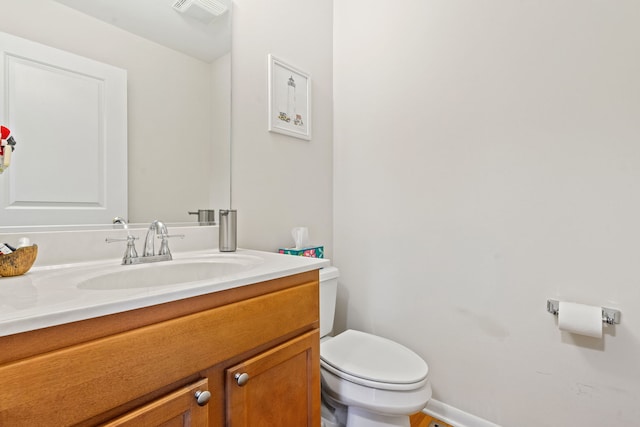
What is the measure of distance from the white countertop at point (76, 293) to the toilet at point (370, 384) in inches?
19.0

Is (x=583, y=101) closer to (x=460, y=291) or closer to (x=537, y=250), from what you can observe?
(x=537, y=250)

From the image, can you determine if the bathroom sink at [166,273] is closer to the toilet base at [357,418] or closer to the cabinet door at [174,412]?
the cabinet door at [174,412]

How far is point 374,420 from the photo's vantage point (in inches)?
43.3

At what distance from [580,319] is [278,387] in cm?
105

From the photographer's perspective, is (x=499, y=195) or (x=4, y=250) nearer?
(x=4, y=250)

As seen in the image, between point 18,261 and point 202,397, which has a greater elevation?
point 18,261

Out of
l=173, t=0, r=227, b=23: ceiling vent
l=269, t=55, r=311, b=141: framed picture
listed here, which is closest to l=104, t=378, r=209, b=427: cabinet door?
l=269, t=55, r=311, b=141: framed picture

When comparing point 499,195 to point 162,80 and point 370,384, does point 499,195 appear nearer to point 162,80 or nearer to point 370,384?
point 370,384

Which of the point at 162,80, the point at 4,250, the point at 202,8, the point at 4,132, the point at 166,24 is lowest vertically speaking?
the point at 4,250

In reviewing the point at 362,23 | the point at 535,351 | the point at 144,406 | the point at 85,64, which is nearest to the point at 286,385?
the point at 144,406

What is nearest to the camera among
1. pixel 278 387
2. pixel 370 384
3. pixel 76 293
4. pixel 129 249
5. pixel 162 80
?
pixel 76 293

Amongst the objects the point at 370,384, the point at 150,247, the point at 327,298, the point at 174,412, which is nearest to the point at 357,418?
the point at 370,384

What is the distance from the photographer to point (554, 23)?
1.17m

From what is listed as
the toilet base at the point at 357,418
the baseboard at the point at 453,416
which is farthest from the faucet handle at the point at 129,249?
the baseboard at the point at 453,416
